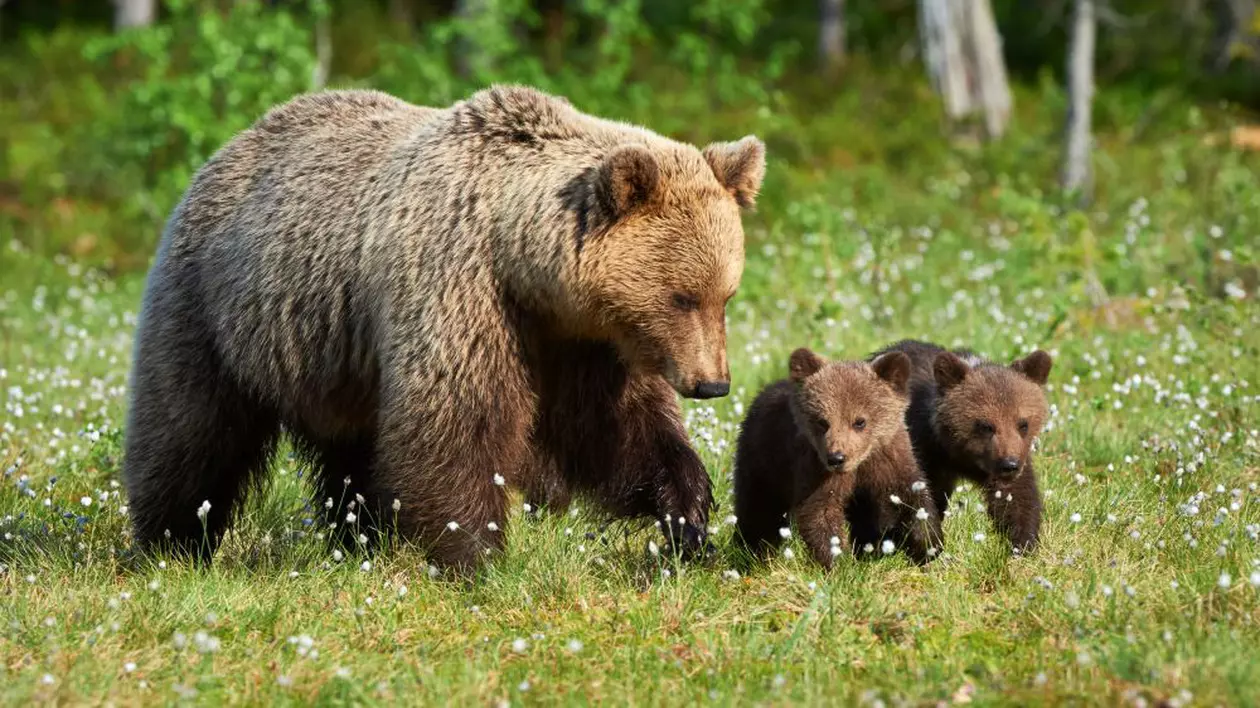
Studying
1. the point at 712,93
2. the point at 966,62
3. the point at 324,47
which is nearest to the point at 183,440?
the point at 324,47

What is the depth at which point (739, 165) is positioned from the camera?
601 cm

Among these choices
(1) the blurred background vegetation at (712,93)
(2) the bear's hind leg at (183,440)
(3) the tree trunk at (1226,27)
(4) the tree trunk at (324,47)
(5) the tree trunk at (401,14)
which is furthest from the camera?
(5) the tree trunk at (401,14)

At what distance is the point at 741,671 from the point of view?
476cm

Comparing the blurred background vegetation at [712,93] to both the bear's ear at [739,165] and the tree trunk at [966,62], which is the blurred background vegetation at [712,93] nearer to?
the tree trunk at [966,62]

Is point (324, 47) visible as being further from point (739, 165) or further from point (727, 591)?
point (727, 591)

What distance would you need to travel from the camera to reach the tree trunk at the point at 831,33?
23938 mm

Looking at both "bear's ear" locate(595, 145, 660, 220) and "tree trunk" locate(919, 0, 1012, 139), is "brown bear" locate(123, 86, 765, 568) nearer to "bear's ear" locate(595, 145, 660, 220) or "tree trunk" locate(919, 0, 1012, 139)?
"bear's ear" locate(595, 145, 660, 220)

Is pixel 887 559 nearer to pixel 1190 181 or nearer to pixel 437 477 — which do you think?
pixel 437 477

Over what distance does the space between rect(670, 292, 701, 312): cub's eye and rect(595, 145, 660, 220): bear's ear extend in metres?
0.37

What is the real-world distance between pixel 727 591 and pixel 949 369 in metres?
1.35

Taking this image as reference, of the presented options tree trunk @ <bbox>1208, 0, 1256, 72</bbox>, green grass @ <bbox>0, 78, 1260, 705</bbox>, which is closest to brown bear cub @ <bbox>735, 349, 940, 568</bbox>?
green grass @ <bbox>0, 78, 1260, 705</bbox>

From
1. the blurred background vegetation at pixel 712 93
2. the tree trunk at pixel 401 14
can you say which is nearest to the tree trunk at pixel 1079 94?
the blurred background vegetation at pixel 712 93

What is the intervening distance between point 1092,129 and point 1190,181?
5543 millimetres

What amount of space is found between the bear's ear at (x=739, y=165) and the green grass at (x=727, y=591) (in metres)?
1.48
